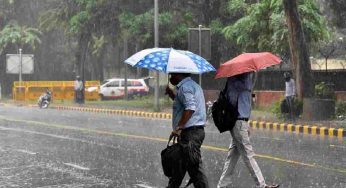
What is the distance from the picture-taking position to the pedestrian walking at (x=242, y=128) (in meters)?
8.08

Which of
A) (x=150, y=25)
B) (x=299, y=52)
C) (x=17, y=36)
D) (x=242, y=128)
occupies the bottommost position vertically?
(x=242, y=128)

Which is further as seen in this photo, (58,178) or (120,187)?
(58,178)

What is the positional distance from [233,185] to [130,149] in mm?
4960

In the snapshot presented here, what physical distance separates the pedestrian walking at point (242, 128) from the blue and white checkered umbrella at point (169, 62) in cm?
89

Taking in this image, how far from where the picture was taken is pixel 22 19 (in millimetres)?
48000

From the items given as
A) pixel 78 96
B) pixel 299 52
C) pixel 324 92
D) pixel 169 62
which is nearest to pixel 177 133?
pixel 169 62

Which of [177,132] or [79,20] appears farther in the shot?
[79,20]

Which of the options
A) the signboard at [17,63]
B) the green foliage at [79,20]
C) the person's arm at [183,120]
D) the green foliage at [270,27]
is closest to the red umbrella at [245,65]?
the person's arm at [183,120]

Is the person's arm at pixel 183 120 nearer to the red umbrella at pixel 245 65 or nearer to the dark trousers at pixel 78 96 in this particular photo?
the red umbrella at pixel 245 65

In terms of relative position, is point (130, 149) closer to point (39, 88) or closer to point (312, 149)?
point (312, 149)

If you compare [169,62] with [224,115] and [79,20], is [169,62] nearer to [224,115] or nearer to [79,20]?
[224,115]

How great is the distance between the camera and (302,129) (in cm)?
1880

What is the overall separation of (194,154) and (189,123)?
38 cm

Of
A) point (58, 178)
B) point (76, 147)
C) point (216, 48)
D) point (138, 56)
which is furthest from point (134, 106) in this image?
point (138, 56)
